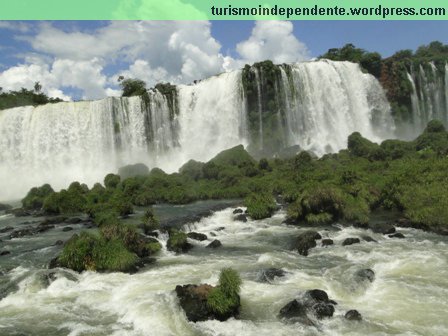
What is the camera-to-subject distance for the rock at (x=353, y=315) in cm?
1164

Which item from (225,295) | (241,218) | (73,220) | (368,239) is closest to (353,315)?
(225,295)

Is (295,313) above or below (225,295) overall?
below

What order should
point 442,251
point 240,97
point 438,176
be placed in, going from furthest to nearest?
point 240,97 → point 438,176 → point 442,251

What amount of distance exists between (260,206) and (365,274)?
38.2 feet

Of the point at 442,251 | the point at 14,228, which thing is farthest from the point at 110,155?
the point at 442,251

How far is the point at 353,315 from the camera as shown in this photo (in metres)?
11.7

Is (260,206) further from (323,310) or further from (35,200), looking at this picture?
(35,200)

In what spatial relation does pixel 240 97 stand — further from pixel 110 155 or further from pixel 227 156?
pixel 110 155

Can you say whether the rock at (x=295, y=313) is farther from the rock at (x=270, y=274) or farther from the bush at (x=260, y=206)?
the bush at (x=260, y=206)

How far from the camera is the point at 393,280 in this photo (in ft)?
48.2

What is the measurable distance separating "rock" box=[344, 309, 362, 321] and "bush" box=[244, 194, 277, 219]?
13997 mm

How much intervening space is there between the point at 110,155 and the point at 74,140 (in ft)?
14.3

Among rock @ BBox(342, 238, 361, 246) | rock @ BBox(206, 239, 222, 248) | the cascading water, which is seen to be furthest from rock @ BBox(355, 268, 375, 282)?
the cascading water

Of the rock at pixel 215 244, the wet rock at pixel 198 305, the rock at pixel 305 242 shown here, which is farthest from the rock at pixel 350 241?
the wet rock at pixel 198 305
